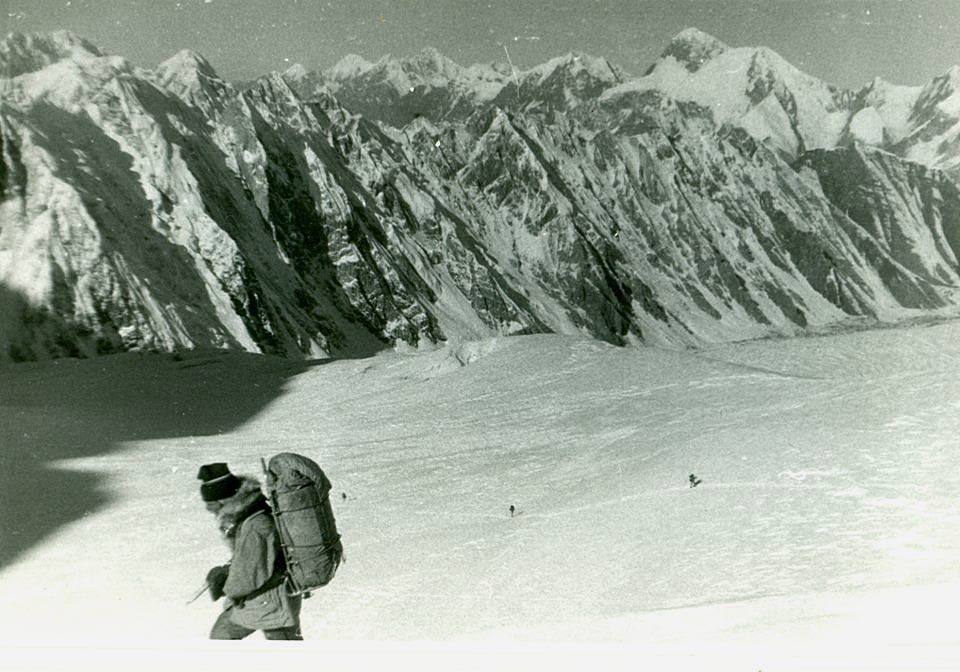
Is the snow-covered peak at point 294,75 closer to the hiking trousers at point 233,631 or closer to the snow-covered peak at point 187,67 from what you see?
the snow-covered peak at point 187,67

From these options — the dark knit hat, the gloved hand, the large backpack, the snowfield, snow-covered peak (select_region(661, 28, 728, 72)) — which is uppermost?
snow-covered peak (select_region(661, 28, 728, 72))

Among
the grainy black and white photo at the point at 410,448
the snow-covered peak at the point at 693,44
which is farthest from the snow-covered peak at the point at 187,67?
the snow-covered peak at the point at 693,44

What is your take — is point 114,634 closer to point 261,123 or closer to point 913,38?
Answer: point 913,38

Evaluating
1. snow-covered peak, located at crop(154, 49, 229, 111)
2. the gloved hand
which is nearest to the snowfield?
the gloved hand

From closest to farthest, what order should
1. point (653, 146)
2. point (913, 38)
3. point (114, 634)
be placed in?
point (114, 634) < point (913, 38) < point (653, 146)

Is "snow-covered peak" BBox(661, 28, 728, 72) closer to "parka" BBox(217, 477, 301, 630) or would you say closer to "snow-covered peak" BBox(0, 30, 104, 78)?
"parka" BBox(217, 477, 301, 630)

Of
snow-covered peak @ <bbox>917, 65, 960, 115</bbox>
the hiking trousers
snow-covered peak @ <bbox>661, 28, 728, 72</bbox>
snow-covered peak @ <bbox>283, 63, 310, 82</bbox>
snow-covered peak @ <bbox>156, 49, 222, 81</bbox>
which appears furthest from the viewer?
snow-covered peak @ <bbox>283, 63, 310, 82</bbox>

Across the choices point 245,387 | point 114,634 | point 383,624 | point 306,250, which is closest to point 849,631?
point 383,624
